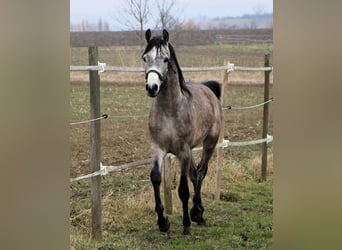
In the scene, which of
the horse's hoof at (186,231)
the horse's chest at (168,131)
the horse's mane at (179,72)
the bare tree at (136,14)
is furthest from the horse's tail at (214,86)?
the horse's hoof at (186,231)

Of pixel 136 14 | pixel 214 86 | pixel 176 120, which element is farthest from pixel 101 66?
pixel 214 86

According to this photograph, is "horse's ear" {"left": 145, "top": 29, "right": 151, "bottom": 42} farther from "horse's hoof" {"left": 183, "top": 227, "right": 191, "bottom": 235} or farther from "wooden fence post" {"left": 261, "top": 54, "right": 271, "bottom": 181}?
"horse's hoof" {"left": 183, "top": 227, "right": 191, "bottom": 235}

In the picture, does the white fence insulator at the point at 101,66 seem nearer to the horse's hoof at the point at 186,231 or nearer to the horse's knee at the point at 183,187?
the horse's knee at the point at 183,187

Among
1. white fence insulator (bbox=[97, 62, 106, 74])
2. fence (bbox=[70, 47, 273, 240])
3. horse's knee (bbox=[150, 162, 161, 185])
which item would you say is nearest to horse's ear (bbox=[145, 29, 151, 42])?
fence (bbox=[70, 47, 273, 240])

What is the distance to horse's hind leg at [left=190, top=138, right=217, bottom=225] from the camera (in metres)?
2.11

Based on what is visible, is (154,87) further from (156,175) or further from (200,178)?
(200,178)

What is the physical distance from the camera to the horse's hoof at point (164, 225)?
6.72 ft

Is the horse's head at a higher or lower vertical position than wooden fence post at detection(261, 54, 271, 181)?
higher
